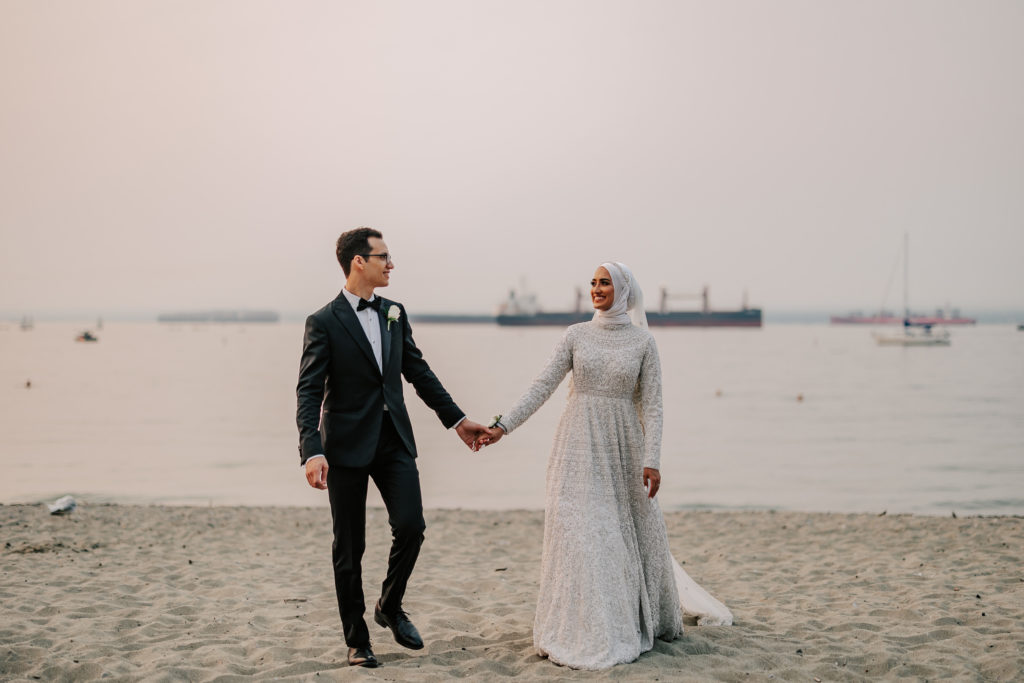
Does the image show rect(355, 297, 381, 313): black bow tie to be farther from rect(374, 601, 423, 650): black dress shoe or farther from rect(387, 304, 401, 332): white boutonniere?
rect(374, 601, 423, 650): black dress shoe

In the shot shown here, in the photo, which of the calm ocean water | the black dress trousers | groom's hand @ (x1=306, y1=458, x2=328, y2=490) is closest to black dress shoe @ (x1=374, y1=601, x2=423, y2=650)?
the black dress trousers

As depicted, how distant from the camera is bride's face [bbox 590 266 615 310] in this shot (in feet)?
14.3

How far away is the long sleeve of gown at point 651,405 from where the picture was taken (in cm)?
429

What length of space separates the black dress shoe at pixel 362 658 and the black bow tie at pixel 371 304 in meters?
1.72

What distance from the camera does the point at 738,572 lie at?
680 cm

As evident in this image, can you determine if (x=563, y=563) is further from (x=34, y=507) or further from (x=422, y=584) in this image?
(x=34, y=507)

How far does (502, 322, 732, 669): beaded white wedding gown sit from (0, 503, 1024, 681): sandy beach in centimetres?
20

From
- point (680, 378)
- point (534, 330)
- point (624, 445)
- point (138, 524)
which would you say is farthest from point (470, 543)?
point (534, 330)

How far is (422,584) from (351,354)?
107 inches

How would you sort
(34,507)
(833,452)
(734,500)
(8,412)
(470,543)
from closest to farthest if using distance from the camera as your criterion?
1. (470,543)
2. (34,507)
3. (734,500)
4. (833,452)
5. (8,412)

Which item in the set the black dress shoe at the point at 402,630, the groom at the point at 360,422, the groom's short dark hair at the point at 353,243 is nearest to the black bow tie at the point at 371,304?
the groom at the point at 360,422

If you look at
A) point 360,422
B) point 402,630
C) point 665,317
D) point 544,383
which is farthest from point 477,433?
point 665,317

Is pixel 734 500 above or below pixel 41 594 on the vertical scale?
below

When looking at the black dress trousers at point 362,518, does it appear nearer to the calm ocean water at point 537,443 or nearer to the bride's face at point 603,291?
the bride's face at point 603,291
